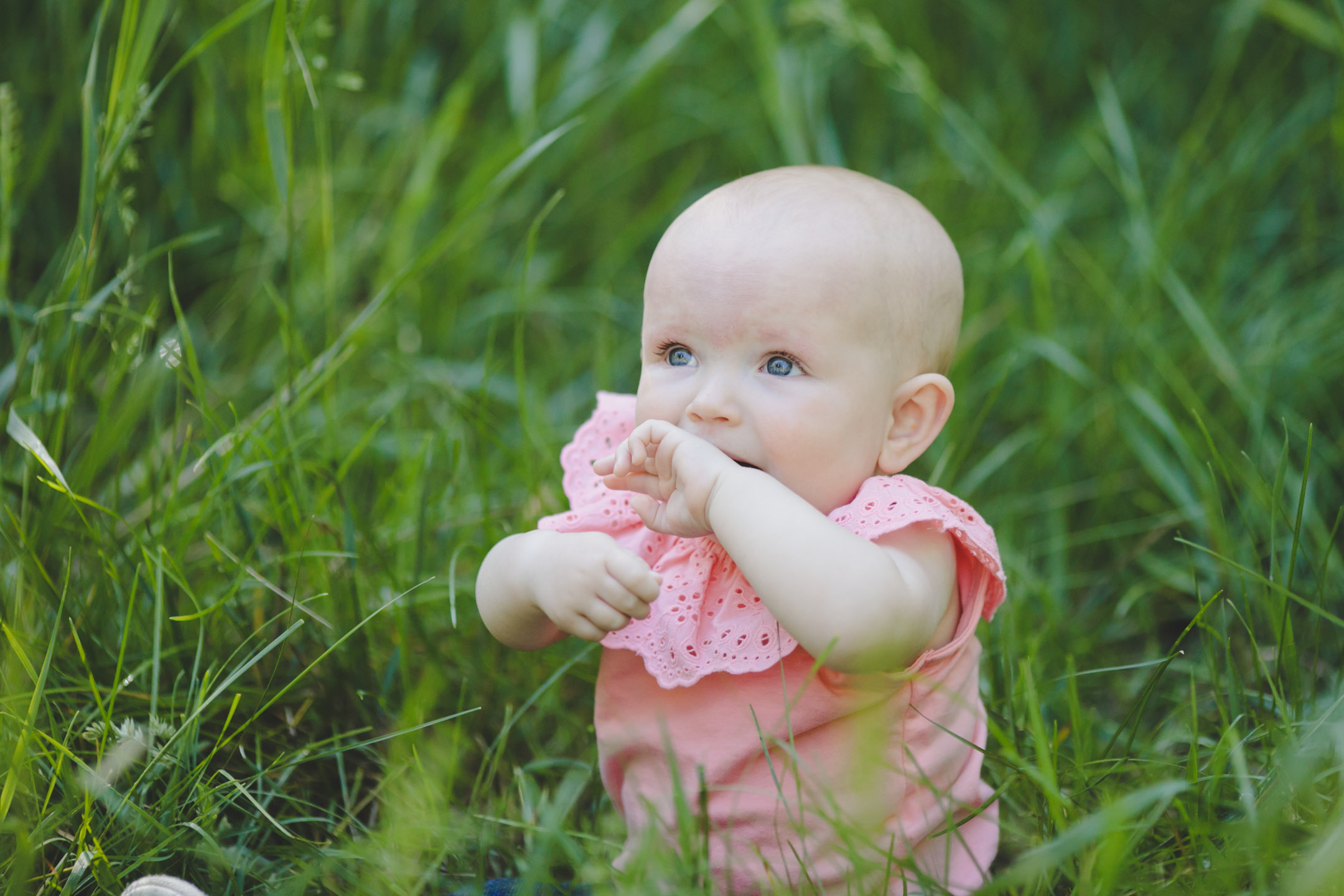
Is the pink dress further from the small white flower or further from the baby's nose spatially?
the small white flower

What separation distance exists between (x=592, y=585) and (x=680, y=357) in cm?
29

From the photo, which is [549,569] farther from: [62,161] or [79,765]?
[62,161]

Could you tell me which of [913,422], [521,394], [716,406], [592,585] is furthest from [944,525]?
[521,394]

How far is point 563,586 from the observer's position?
4.05 feet

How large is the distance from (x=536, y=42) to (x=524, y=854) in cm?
197

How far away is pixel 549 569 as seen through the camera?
1257mm

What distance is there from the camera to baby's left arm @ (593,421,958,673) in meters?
1.13

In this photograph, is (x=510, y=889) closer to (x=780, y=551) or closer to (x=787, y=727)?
(x=787, y=727)

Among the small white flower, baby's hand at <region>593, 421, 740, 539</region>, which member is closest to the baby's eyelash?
baby's hand at <region>593, 421, 740, 539</region>

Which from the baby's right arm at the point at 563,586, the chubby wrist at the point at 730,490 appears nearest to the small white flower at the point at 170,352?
the baby's right arm at the point at 563,586

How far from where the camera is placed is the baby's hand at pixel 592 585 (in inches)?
47.1

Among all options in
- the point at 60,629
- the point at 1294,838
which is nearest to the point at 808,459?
the point at 1294,838

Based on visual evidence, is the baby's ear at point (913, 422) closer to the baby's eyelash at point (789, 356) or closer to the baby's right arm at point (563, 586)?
the baby's eyelash at point (789, 356)

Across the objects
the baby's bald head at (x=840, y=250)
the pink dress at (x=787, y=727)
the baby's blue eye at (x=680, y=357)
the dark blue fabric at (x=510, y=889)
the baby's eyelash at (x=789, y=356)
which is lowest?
the dark blue fabric at (x=510, y=889)
